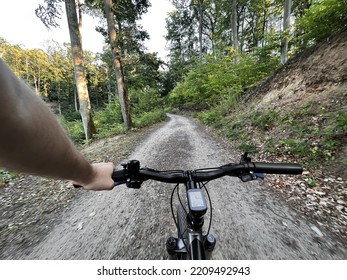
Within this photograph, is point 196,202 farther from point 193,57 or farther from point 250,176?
point 193,57

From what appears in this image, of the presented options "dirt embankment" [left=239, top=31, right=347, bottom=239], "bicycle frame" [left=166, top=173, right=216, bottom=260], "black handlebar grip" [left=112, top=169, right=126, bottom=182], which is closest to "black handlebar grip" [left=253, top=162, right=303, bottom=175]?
"bicycle frame" [left=166, top=173, right=216, bottom=260]

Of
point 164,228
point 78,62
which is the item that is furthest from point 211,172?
point 78,62

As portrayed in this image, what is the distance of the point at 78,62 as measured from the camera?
800 cm

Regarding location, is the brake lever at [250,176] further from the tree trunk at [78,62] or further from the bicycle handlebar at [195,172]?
the tree trunk at [78,62]

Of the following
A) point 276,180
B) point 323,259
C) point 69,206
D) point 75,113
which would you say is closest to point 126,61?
point 69,206

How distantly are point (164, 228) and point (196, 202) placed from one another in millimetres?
1599

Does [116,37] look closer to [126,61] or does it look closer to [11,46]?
[126,61]

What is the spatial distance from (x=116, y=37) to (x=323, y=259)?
10335 millimetres

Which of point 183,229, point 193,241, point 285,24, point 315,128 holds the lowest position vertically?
point 183,229

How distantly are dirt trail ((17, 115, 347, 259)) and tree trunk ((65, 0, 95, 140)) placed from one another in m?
6.51

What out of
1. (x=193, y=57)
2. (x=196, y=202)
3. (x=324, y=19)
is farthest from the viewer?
(x=193, y=57)

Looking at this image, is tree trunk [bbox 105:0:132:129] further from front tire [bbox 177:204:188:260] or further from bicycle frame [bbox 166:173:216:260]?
bicycle frame [bbox 166:173:216:260]

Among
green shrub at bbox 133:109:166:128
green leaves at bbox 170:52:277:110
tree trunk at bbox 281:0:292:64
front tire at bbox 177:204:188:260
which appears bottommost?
front tire at bbox 177:204:188:260

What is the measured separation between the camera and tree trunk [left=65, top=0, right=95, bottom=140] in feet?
23.8
